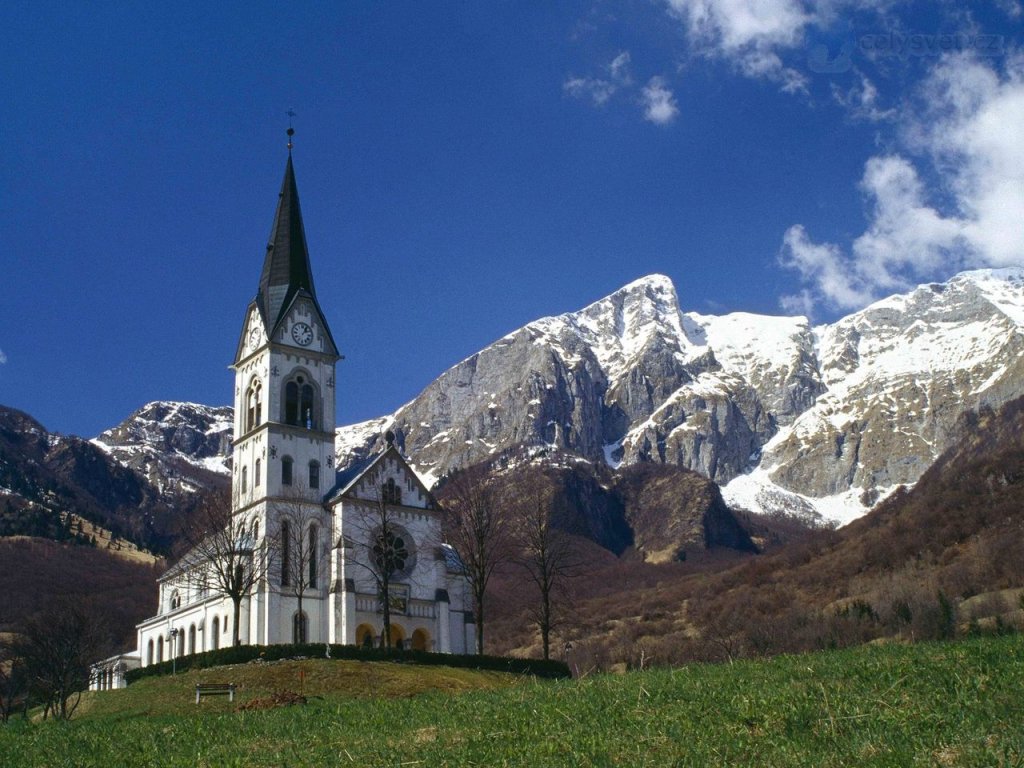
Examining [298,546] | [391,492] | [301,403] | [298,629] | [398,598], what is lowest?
[298,629]

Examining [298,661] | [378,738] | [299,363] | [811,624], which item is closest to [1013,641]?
[378,738]

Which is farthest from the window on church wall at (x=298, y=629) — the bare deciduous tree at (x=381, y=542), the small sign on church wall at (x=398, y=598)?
the small sign on church wall at (x=398, y=598)

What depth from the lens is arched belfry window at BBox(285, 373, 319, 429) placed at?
78.4 metres

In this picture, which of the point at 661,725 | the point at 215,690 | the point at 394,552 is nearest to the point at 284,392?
the point at 394,552

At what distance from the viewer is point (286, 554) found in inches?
2896

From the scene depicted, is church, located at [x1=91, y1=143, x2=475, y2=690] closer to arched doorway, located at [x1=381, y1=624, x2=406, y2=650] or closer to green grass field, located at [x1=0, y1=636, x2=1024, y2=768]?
arched doorway, located at [x1=381, y1=624, x2=406, y2=650]

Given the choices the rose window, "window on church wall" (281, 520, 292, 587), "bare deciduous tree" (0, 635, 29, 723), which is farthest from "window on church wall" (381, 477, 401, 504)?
"bare deciduous tree" (0, 635, 29, 723)

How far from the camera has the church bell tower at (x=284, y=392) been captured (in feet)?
250

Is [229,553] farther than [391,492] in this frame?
No

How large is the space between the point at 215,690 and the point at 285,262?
4393 centimetres

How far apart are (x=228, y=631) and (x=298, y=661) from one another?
19.8m

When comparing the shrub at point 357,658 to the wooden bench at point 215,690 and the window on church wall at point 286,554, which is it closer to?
the wooden bench at point 215,690

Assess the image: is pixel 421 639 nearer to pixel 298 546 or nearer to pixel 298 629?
pixel 298 629

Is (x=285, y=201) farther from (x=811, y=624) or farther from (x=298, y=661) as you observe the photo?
(x=811, y=624)
